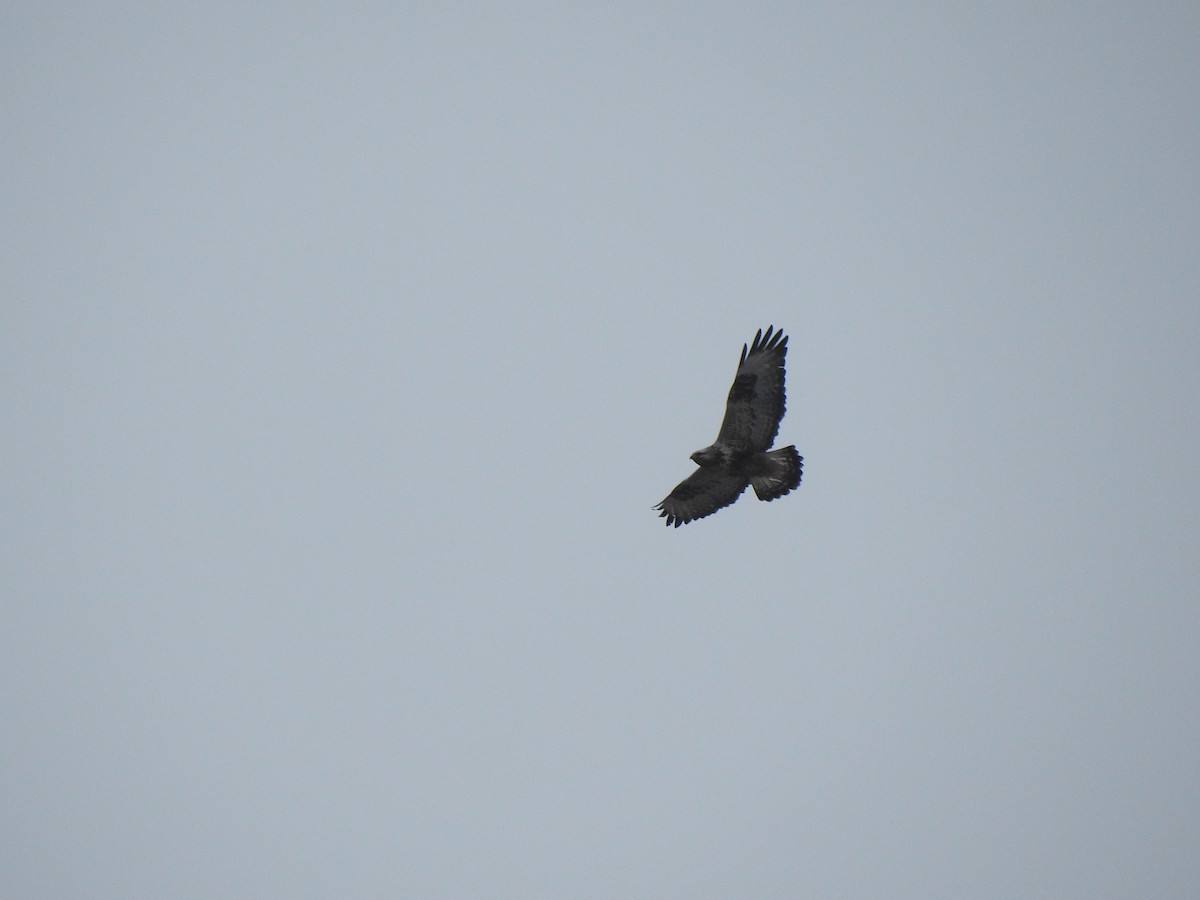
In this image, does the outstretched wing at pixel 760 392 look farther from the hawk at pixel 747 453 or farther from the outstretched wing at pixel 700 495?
the outstretched wing at pixel 700 495

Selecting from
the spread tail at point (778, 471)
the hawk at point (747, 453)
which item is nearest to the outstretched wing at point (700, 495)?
the hawk at point (747, 453)

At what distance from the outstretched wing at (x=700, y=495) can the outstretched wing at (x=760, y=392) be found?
1456 millimetres

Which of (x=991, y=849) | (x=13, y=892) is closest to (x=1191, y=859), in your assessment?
(x=991, y=849)

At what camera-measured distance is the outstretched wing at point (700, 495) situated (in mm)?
17312

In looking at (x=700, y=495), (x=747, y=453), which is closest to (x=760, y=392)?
(x=747, y=453)

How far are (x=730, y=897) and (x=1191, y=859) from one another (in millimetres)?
73194

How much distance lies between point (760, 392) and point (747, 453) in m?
1.24

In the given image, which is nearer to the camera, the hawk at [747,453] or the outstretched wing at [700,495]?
the hawk at [747,453]

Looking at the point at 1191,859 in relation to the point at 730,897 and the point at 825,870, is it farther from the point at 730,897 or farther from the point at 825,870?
the point at 730,897

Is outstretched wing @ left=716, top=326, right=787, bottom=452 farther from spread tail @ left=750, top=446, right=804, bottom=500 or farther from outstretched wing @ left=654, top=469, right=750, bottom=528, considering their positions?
outstretched wing @ left=654, top=469, right=750, bottom=528

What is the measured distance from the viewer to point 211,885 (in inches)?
7667

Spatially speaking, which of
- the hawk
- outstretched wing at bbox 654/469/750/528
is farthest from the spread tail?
outstretched wing at bbox 654/469/750/528

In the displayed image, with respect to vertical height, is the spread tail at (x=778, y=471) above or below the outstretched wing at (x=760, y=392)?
below

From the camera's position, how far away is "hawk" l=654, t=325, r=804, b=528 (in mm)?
15531
